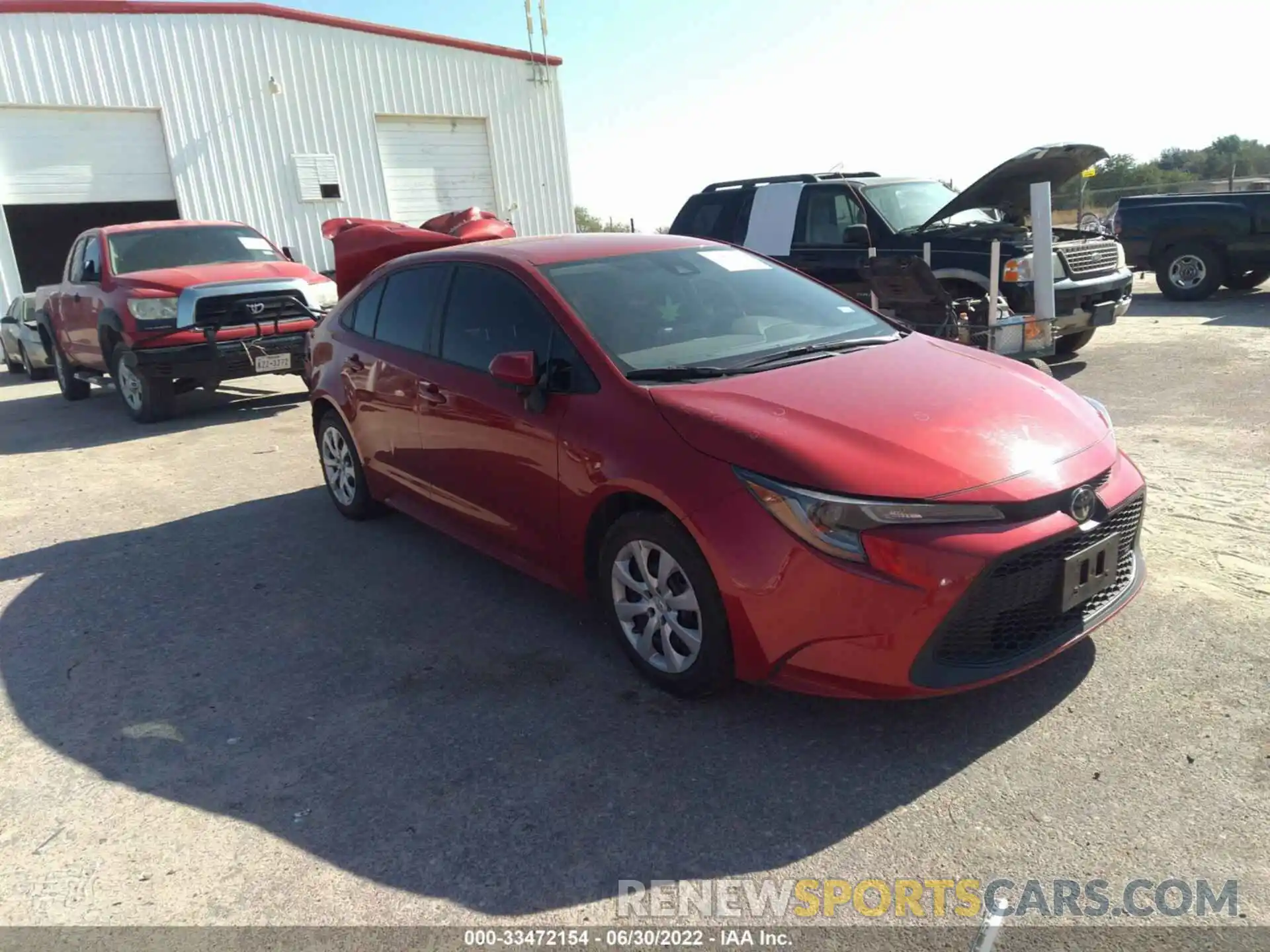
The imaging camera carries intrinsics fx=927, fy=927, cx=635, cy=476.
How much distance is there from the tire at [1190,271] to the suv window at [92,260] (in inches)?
544

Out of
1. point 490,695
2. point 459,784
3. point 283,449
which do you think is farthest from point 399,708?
point 283,449

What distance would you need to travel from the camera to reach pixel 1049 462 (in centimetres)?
306

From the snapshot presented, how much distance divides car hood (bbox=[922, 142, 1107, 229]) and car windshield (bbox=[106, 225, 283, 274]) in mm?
7289

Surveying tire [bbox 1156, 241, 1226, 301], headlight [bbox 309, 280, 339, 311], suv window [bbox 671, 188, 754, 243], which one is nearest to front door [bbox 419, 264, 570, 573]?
headlight [bbox 309, 280, 339, 311]

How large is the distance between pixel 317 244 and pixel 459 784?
55.0 ft

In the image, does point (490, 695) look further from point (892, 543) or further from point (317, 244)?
point (317, 244)

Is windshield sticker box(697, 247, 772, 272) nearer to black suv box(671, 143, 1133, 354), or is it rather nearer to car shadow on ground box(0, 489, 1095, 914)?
car shadow on ground box(0, 489, 1095, 914)

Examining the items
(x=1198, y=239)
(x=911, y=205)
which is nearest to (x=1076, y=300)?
(x=911, y=205)

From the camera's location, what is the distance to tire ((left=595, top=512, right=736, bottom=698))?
3.13 meters

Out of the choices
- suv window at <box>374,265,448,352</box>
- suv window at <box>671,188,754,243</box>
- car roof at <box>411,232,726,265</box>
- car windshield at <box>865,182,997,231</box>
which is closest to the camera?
car roof at <box>411,232,726,265</box>

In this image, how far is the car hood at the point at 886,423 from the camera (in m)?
2.91

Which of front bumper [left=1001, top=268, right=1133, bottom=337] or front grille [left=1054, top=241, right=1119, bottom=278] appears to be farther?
front grille [left=1054, top=241, right=1119, bottom=278]

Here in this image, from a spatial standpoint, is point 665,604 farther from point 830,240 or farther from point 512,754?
point 830,240

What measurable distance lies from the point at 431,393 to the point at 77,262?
8146 mm
